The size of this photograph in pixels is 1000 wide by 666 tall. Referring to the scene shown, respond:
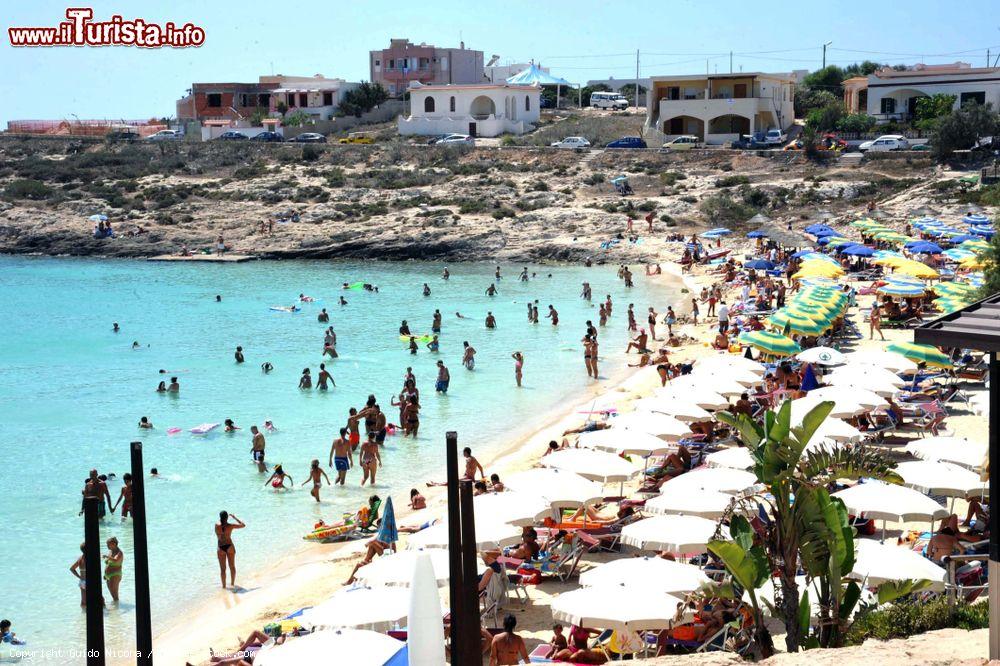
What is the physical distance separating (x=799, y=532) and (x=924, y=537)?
181 inches

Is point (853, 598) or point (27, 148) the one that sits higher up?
point (27, 148)

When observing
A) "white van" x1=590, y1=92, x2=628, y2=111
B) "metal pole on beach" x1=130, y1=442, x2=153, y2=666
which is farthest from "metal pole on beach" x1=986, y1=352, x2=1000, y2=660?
"white van" x1=590, y1=92, x2=628, y2=111

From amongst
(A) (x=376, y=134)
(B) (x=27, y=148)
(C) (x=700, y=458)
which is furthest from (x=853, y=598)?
(B) (x=27, y=148)

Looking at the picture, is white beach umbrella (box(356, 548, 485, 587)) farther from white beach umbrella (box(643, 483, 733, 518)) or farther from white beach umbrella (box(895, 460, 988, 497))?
white beach umbrella (box(895, 460, 988, 497))

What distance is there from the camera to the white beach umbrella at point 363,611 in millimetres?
10102

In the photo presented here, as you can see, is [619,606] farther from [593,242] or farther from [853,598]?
[593,242]

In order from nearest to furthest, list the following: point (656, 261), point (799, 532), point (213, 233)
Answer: point (799, 532) < point (656, 261) < point (213, 233)

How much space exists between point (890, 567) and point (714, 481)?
3.12 meters

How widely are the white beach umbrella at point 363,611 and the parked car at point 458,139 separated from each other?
56898 millimetres

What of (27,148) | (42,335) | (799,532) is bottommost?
(42,335)

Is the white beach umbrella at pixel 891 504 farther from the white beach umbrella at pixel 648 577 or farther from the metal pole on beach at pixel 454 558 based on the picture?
the metal pole on beach at pixel 454 558

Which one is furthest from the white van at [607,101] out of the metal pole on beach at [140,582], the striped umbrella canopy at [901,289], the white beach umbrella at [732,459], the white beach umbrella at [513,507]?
the metal pole on beach at [140,582]

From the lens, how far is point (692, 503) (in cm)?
1209

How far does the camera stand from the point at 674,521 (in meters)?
11.4
